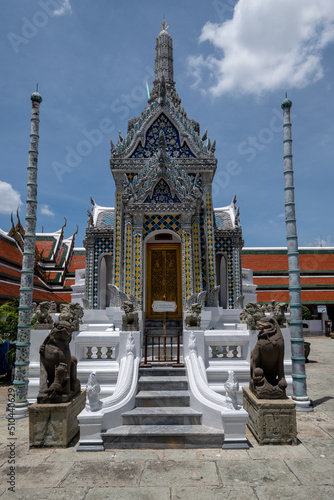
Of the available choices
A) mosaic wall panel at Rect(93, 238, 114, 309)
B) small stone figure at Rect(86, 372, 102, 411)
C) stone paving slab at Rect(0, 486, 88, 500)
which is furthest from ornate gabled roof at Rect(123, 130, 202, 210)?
stone paving slab at Rect(0, 486, 88, 500)

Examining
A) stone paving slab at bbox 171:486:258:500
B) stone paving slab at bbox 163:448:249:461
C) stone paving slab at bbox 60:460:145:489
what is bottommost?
stone paving slab at bbox 163:448:249:461

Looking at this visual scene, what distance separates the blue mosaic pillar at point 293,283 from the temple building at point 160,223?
3.52m

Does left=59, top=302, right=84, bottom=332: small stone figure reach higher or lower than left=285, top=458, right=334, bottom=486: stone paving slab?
higher

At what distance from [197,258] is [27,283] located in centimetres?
580

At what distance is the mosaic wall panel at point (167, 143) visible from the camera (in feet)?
44.3

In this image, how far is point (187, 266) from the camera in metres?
11.7

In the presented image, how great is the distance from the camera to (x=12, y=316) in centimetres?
1262

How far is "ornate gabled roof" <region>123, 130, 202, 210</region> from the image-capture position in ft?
39.5

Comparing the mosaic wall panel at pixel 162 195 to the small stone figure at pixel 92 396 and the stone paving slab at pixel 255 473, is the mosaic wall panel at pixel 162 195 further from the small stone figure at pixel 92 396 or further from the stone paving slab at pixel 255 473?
the stone paving slab at pixel 255 473

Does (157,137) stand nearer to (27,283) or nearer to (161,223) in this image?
(161,223)

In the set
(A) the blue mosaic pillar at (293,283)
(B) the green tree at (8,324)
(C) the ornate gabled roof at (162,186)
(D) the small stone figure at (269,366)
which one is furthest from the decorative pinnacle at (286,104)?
(B) the green tree at (8,324)

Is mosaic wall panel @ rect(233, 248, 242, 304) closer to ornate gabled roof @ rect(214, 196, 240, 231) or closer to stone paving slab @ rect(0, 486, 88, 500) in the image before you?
ornate gabled roof @ rect(214, 196, 240, 231)

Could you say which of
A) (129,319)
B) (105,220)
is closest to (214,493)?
(129,319)

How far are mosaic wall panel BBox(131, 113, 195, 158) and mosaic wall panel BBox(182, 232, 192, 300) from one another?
363 centimetres
